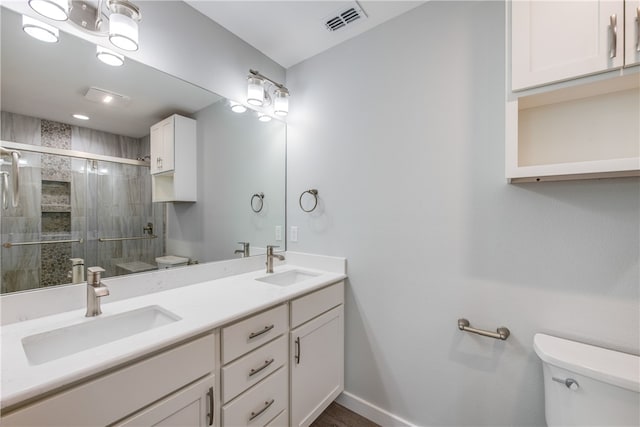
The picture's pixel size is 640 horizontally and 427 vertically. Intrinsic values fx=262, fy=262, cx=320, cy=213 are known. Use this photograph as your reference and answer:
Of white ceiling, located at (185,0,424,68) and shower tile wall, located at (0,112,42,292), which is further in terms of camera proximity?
white ceiling, located at (185,0,424,68)

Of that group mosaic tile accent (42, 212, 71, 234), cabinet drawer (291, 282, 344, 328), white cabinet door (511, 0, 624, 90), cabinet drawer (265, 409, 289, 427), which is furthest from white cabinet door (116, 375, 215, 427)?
white cabinet door (511, 0, 624, 90)

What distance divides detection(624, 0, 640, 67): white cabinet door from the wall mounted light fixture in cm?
189

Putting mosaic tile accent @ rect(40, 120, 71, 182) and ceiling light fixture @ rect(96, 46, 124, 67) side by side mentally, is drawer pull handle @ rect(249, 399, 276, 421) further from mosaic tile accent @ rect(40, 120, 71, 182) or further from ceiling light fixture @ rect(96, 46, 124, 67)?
ceiling light fixture @ rect(96, 46, 124, 67)

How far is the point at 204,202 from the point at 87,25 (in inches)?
37.9

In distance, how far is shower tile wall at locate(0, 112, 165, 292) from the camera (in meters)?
1.02

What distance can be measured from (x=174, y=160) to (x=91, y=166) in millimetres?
385

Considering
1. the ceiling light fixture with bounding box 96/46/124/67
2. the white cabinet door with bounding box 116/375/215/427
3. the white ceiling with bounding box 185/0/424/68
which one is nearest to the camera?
the white cabinet door with bounding box 116/375/215/427

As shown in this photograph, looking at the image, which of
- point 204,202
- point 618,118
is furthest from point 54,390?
point 618,118

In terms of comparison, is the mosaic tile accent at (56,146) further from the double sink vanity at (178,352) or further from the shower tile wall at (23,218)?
the double sink vanity at (178,352)

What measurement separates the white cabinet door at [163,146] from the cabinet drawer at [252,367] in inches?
42.0

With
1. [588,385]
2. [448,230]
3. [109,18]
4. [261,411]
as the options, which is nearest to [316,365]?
[261,411]

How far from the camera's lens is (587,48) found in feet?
3.07

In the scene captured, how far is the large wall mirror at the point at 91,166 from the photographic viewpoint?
1.02m

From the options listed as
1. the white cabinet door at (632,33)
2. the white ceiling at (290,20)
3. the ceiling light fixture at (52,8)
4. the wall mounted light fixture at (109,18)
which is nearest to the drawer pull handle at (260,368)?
the wall mounted light fixture at (109,18)
